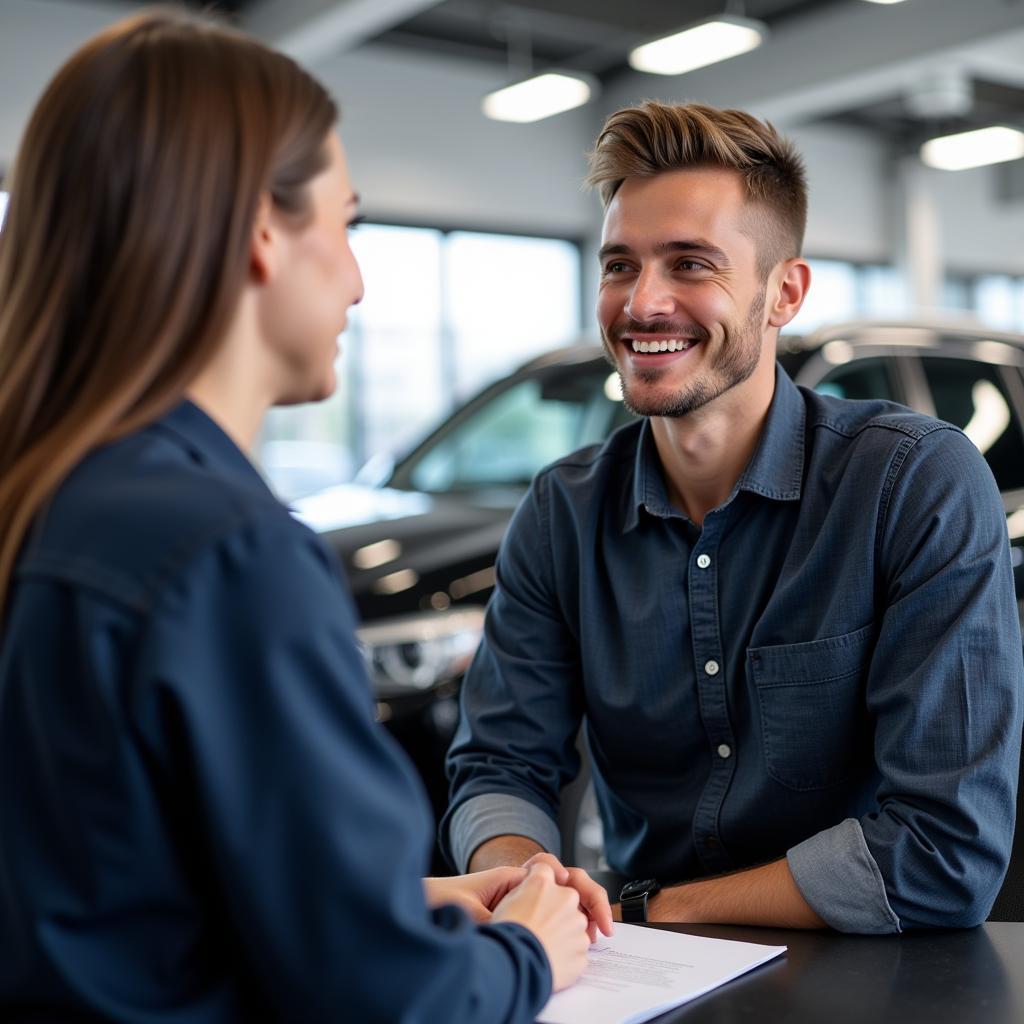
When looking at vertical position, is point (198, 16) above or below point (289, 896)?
above

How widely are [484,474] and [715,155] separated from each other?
229cm

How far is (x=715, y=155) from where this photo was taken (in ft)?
6.57

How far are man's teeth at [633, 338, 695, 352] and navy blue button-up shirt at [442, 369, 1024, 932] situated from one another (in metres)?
0.14

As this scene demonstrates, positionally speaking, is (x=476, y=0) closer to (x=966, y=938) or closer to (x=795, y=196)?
(x=795, y=196)

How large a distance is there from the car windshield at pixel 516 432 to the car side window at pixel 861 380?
0.64 m

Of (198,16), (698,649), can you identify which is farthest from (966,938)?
(198,16)

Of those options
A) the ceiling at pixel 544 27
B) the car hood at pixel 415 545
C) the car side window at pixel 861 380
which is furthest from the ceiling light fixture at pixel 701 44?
the car hood at pixel 415 545

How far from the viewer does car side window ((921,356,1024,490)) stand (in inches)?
145

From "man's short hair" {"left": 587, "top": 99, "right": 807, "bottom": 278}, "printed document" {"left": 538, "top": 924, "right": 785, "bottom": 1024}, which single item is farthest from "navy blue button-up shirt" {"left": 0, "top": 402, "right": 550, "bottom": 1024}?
"man's short hair" {"left": 587, "top": 99, "right": 807, "bottom": 278}

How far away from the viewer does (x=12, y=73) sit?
8312mm

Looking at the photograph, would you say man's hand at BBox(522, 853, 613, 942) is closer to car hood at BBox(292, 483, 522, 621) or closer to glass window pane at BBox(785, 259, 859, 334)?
car hood at BBox(292, 483, 522, 621)

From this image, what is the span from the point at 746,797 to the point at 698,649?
215 millimetres

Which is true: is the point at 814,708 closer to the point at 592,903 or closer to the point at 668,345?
the point at 592,903

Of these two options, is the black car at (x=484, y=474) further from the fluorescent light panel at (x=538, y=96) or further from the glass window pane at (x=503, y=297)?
the glass window pane at (x=503, y=297)
